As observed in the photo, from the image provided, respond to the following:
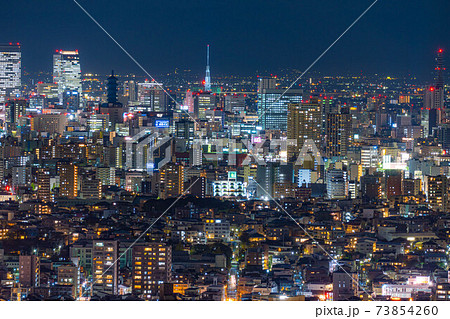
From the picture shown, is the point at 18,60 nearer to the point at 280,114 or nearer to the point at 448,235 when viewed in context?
the point at 448,235

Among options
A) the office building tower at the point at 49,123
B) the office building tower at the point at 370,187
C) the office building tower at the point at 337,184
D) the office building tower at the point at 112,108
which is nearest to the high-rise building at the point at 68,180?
the office building tower at the point at 337,184

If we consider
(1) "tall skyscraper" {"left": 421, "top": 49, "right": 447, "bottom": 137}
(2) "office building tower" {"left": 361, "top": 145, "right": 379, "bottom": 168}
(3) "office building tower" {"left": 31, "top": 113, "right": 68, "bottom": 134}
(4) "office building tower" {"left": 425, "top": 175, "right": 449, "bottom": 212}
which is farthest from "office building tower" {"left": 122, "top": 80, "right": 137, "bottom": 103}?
(4) "office building tower" {"left": 425, "top": 175, "right": 449, "bottom": 212}

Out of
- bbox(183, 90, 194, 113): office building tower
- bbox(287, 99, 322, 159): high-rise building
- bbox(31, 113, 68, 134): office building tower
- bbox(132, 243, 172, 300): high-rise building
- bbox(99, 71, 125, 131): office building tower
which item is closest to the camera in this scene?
bbox(132, 243, 172, 300): high-rise building

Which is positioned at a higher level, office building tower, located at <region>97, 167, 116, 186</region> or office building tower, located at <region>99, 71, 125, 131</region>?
office building tower, located at <region>99, 71, 125, 131</region>

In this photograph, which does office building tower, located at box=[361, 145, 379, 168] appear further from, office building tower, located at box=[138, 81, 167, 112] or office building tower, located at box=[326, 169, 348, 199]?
office building tower, located at box=[138, 81, 167, 112]

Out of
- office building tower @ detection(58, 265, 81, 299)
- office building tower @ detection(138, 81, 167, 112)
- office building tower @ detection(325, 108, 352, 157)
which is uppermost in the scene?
office building tower @ detection(138, 81, 167, 112)

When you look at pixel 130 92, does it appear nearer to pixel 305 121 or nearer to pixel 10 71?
pixel 305 121
